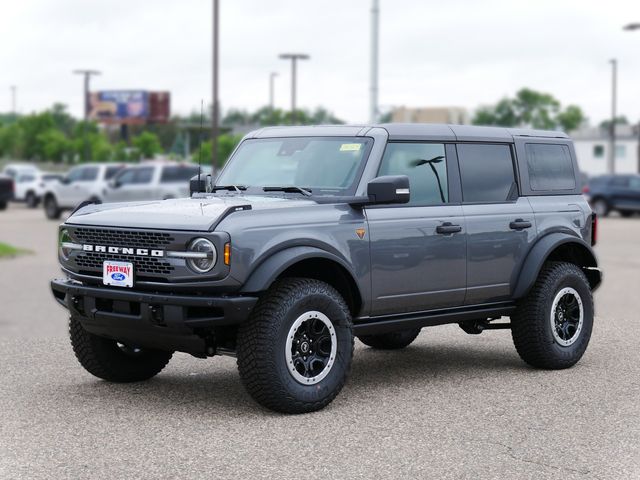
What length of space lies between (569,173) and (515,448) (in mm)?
3776

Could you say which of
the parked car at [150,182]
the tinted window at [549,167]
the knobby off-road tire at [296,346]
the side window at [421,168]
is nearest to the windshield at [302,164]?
the side window at [421,168]

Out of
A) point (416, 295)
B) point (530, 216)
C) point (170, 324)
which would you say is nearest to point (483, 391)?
point (416, 295)

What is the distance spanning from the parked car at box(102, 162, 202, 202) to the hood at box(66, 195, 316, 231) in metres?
22.5

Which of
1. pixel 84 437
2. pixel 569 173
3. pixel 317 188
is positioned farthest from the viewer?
pixel 569 173

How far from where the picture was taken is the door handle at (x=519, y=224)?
848cm

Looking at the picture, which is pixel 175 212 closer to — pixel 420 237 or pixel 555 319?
pixel 420 237

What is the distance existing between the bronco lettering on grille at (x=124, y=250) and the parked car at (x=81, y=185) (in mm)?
26203

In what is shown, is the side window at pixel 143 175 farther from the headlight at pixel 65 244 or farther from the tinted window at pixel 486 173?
the headlight at pixel 65 244

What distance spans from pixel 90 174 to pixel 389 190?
28.1m

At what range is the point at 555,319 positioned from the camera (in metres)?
8.75

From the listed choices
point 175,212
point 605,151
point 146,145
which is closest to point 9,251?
point 175,212

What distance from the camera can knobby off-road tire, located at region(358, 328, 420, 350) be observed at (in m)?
9.63

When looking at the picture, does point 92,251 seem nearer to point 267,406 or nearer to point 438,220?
point 267,406

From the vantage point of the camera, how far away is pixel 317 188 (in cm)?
774
